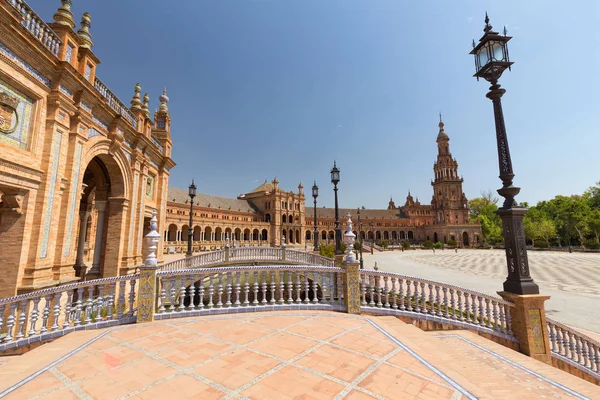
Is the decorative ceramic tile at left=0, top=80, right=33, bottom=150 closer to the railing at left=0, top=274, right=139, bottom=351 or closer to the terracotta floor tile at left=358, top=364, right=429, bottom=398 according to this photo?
the railing at left=0, top=274, right=139, bottom=351

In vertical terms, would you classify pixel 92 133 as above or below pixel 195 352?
above

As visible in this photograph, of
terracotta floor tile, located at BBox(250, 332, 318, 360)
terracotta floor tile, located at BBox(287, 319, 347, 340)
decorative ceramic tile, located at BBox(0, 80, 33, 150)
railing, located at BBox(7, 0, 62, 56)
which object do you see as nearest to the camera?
terracotta floor tile, located at BBox(250, 332, 318, 360)

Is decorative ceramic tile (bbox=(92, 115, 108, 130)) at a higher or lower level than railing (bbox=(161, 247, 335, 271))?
higher

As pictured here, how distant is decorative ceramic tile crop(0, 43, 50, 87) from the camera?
6.13 m

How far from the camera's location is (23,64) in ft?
21.7

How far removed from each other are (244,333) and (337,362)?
1854 millimetres

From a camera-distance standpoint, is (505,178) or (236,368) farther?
(505,178)

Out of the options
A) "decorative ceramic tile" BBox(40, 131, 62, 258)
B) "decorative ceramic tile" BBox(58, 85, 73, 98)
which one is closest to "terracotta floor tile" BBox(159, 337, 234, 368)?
"decorative ceramic tile" BBox(40, 131, 62, 258)

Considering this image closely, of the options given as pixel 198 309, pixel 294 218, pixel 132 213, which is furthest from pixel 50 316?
pixel 294 218

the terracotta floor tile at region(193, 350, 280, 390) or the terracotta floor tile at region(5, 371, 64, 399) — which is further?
the terracotta floor tile at region(193, 350, 280, 390)

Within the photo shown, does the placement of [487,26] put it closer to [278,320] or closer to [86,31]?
[278,320]

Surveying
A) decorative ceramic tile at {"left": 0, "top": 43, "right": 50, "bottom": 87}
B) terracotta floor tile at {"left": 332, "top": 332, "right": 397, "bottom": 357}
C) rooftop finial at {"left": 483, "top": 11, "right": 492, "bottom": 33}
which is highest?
rooftop finial at {"left": 483, "top": 11, "right": 492, "bottom": 33}

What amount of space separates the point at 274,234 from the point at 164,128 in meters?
48.1

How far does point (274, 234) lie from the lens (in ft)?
208
